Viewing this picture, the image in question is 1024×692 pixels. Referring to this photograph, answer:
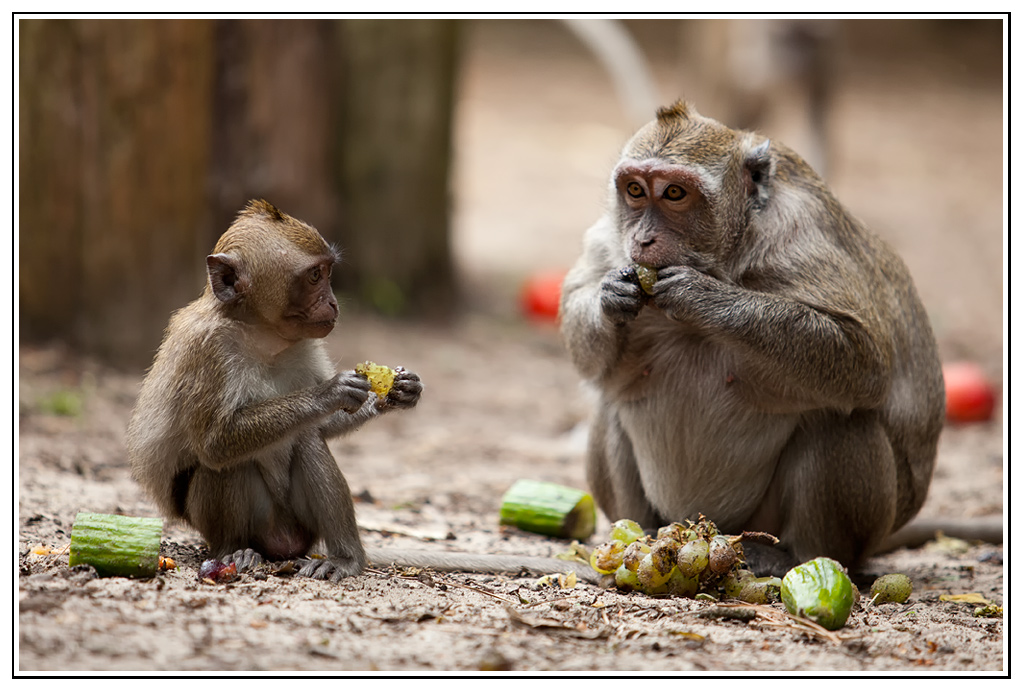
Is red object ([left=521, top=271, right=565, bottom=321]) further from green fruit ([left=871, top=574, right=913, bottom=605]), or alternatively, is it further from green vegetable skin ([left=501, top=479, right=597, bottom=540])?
green fruit ([left=871, top=574, right=913, bottom=605])

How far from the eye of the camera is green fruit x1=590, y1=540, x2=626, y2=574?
18.4 ft

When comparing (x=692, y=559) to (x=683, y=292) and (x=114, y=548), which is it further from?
(x=114, y=548)

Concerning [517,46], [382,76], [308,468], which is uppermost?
[517,46]

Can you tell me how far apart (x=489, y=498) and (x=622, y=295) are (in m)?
2.97

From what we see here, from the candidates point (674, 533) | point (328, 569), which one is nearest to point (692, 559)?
point (674, 533)

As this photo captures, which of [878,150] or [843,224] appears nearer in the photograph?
[843,224]

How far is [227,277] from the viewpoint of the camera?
17.3 feet

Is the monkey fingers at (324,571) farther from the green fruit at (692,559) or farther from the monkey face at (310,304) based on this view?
the green fruit at (692,559)

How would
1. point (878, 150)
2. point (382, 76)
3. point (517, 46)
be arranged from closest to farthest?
point (382, 76) < point (878, 150) < point (517, 46)

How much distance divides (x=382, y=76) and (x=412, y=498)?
5.68 metres

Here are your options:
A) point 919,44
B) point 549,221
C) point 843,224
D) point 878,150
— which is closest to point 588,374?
point 843,224

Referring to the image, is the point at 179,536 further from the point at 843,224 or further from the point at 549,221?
the point at 549,221

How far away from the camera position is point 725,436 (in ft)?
20.5

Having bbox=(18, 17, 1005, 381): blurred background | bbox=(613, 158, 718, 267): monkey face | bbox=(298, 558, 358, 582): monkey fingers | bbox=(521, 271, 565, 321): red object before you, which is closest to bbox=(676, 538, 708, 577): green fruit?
bbox=(613, 158, 718, 267): monkey face
